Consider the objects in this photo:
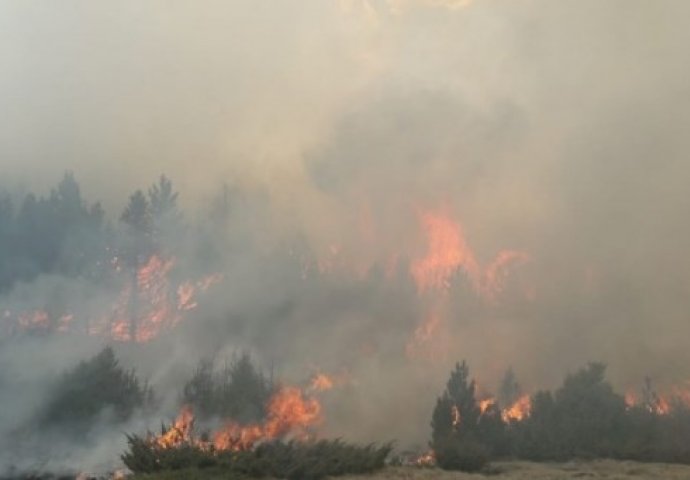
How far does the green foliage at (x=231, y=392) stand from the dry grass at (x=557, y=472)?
43.6 feet

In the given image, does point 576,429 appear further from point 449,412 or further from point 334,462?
point 334,462

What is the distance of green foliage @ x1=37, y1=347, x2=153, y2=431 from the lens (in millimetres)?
30656

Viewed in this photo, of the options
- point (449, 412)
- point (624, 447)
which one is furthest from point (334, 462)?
point (624, 447)

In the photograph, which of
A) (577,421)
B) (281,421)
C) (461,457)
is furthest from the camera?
(281,421)

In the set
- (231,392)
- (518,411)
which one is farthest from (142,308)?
(518,411)

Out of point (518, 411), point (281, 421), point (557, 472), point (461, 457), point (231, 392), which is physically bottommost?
point (557, 472)

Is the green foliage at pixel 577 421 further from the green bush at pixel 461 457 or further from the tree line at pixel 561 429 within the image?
the green bush at pixel 461 457

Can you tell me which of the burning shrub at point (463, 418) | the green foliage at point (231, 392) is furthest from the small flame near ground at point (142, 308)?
the burning shrub at point (463, 418)

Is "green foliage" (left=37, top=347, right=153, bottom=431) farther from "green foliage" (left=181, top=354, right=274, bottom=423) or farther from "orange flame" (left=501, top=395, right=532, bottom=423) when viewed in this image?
"orange flame" (left=501, top=395, right=532, bottom=423)

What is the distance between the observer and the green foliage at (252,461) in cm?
1875

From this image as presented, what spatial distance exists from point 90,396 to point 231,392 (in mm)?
7202

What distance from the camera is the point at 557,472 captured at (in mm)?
23641

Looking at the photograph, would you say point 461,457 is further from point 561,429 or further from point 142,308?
point 142,308

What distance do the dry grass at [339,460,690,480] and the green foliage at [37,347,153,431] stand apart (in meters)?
15.8
